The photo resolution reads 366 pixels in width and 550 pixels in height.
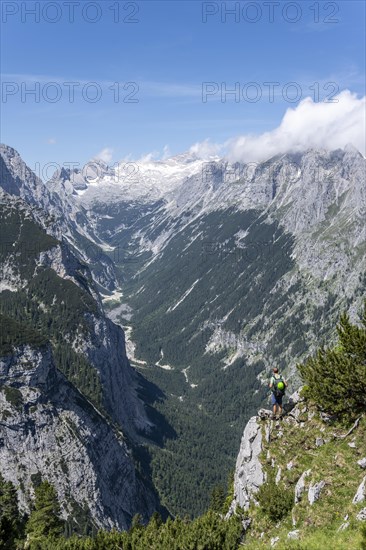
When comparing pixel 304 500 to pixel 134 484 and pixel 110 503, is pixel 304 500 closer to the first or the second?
pixel 110 503

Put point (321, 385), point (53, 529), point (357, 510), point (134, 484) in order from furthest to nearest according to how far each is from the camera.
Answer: point (134, 484), point (53, 529), point (321, 385), point (357, 510)

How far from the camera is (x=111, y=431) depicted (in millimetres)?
175125

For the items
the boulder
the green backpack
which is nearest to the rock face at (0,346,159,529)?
the boulder

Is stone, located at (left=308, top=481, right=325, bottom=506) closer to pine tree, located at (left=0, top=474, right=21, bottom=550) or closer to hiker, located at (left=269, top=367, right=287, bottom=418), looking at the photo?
hiker, located at (left=269, top=367, right=287, bottom=418)

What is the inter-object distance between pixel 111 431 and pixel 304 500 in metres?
146

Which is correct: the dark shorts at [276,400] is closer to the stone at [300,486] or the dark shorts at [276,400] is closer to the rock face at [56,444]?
the stone at [300,486]

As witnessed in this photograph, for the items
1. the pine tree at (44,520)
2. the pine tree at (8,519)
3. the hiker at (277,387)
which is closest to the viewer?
the hiker at (277,387)

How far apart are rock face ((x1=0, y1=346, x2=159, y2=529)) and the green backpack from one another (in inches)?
4178

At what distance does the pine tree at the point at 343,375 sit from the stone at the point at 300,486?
6.94 m

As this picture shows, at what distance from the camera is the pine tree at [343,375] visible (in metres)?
43.5

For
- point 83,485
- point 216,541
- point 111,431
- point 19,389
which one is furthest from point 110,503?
point 216,541

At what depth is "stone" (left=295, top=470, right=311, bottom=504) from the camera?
40.4 metres

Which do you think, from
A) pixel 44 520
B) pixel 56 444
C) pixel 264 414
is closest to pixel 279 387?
pixel 264 414

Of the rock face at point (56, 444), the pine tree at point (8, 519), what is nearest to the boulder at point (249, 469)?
the pine tree at point (8, 519)
